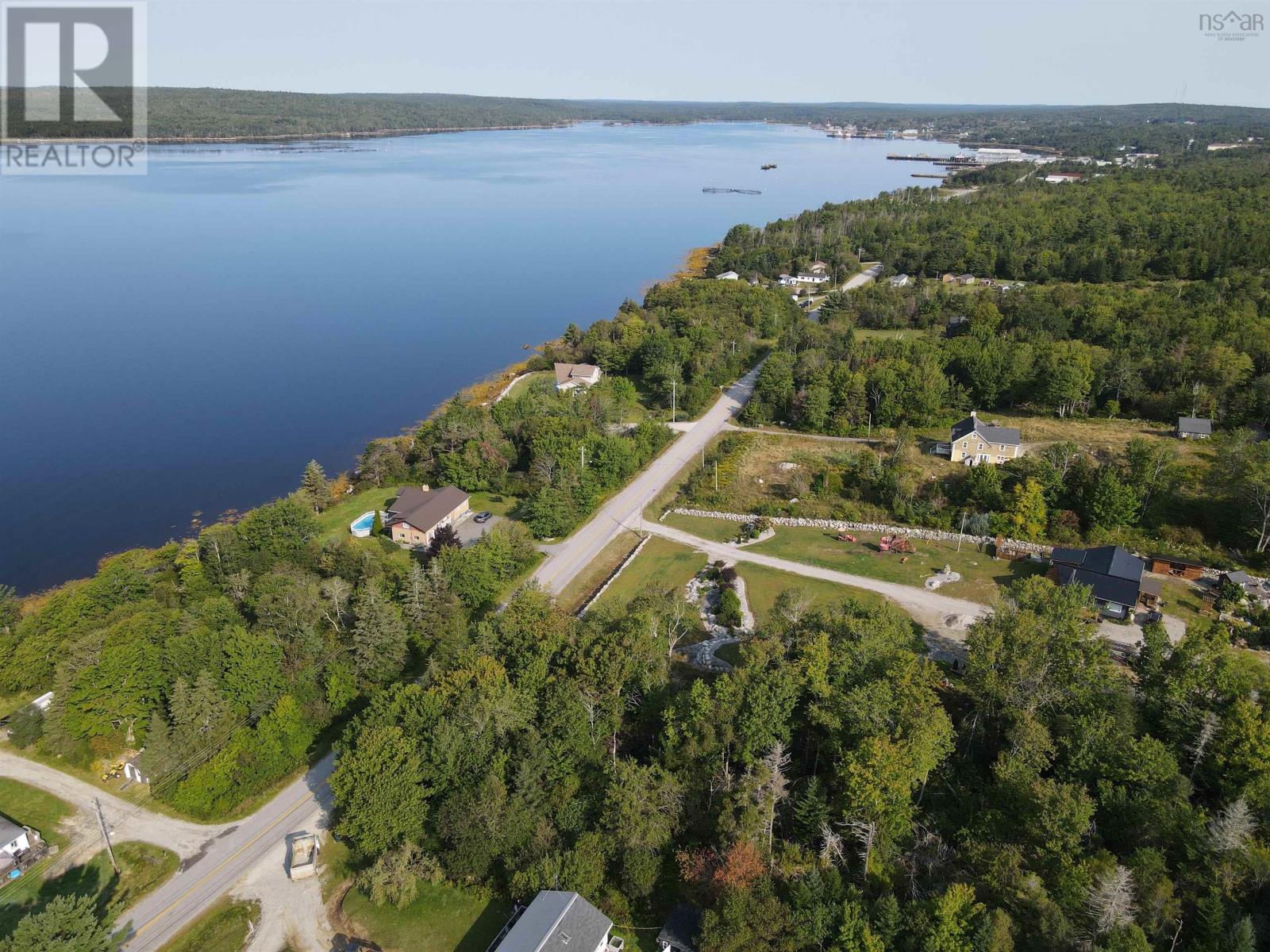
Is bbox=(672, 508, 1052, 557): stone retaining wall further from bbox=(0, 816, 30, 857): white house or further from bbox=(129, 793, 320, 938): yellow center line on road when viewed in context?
bbox=(0, 816, 30, 857): white house

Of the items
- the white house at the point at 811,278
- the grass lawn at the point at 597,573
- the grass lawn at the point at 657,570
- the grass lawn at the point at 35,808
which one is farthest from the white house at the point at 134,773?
the white house at the point at 811,278

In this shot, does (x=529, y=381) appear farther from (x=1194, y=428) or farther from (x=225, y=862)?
(x=1194, y=428)

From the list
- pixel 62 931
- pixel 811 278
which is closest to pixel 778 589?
pixel 62 931

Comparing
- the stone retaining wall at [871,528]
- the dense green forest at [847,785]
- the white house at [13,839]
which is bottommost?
the white house at [13,839]

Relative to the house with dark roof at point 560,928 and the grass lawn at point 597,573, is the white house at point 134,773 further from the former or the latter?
the grass lawn at point 597,573

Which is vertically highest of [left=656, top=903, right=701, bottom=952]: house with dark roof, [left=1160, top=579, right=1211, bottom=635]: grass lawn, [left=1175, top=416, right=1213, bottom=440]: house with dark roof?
[left=1175, top=416, right=1213, bottom=440]: house with dark roof

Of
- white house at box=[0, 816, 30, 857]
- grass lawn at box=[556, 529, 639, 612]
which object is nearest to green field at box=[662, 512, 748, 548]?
grass lawn at box=[556, 529, 639, 612]

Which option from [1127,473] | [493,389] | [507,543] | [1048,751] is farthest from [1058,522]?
[493,389]
